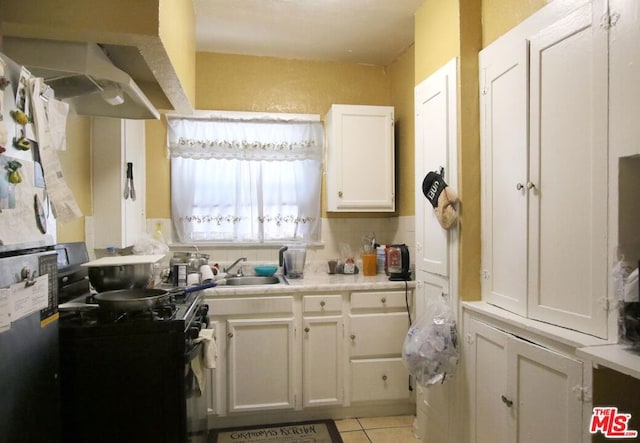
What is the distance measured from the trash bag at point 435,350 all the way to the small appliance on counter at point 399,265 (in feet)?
2.25

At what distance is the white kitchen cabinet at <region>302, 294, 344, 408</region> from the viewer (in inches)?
104

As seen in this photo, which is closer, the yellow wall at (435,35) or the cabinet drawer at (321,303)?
the yellow wall at (435,35)

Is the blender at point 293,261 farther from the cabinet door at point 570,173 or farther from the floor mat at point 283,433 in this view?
the cabinet door at point 570,173

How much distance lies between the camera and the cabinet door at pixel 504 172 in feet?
5.57

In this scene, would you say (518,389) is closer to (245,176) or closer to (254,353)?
(254,353)

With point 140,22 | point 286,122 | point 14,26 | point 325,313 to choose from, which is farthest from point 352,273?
point 14,26

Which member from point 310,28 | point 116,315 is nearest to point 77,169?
point 116,315

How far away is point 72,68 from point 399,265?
2143mm

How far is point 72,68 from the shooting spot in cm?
157

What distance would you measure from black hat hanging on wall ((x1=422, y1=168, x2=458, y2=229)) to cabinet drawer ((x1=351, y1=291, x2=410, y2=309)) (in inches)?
30.0

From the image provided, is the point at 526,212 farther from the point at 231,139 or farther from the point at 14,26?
the point at 231,139

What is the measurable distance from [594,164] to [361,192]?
1.87 metres

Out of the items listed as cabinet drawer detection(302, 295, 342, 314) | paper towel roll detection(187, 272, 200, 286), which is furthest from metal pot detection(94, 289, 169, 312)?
cabinet drawer detection(302, 295, 342, 314)
